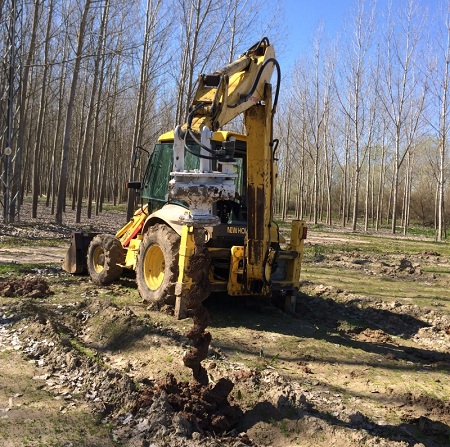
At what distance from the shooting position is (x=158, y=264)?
699cm

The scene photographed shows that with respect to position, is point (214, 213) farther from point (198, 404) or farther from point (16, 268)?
point (16, 268)

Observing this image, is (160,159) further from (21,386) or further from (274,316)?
(21,386)

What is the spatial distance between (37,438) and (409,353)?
14.5 ft

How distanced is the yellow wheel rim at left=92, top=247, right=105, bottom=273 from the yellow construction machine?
2cm

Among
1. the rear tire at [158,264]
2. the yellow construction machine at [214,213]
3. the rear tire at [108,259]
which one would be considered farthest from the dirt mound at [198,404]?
the rear tire at [108,259]

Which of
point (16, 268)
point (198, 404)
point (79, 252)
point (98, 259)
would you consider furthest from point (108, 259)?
point (198, 404)

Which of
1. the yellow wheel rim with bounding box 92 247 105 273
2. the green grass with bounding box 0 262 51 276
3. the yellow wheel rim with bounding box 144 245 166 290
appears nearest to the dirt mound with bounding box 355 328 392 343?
the yellow wheel rim with bounding box 144 245 166 290

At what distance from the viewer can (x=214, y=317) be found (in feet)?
22.1

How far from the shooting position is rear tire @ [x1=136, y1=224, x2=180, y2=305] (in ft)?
20.8

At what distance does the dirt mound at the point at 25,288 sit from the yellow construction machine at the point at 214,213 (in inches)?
37.2

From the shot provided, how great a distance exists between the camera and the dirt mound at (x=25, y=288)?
23.8 ft

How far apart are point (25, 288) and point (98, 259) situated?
1.40m

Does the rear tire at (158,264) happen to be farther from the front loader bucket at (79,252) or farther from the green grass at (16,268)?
the green grass at (16,268)

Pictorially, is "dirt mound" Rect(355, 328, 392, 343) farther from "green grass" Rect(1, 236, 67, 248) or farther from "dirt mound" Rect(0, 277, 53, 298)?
"green grass" Rect(1, 236, 67, 248)
